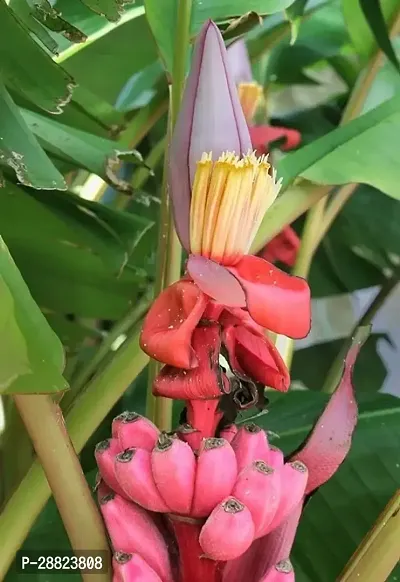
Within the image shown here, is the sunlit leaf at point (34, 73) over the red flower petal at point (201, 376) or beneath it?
over

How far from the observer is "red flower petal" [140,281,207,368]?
0.79 feet

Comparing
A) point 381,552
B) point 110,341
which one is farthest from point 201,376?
point 110,341

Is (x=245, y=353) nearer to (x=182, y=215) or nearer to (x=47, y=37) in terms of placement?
(x=182, y=215)

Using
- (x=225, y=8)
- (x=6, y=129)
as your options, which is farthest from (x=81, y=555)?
(x=225, y=8)

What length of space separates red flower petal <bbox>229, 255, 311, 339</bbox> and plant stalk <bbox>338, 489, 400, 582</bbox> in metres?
0.11

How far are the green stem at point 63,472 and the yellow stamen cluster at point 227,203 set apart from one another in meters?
0.09

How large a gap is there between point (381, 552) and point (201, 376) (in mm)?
125

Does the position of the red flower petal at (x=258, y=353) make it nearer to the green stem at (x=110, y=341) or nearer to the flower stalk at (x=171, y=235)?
the flower stalk at (x=171, y=235)

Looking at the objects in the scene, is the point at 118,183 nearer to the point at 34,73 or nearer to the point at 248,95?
the point at 34,73

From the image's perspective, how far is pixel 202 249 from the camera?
26 cm

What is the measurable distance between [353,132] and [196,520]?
259 millimetres

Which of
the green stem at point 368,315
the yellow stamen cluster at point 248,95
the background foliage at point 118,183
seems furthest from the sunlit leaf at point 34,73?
Answer: the green stem at point 368,315

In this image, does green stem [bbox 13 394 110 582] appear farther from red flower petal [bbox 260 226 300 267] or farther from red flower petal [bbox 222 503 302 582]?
red flower petal [bbox 260 226 300 267]

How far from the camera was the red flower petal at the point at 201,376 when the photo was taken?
248 millimetres
